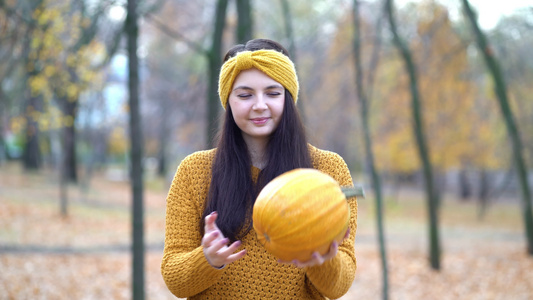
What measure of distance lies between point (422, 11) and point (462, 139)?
7351mm

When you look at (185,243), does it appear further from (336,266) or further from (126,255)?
(126,255)

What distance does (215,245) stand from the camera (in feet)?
5.80

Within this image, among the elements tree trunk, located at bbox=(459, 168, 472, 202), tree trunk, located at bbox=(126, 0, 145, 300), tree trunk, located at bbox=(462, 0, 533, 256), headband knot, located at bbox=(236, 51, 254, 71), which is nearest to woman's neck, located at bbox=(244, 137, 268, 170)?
headband knot, located at bbox=(236, 51, 254, 71)

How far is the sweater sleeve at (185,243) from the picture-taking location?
75.5 inches

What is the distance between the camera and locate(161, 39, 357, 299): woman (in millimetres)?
2055

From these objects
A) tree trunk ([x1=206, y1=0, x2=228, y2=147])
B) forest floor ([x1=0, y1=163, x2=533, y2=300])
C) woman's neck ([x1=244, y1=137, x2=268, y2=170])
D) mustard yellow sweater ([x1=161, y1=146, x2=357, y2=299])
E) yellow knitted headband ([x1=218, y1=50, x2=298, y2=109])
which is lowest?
forest floor ([x1=0, y1=163, x2=533, y2=300])

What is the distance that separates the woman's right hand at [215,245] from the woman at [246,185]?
0.60 feet

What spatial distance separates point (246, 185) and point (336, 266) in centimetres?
52

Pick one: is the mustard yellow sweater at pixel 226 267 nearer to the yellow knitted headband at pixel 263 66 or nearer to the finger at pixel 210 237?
the finger at pixel 210 237

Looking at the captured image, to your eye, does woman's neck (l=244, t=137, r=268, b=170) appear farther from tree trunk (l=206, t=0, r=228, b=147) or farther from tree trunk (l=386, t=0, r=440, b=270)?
tree trunk (l=386, t=0, r=440, b=270)

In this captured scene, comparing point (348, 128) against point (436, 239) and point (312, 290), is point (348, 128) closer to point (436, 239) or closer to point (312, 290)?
point (436, 239)

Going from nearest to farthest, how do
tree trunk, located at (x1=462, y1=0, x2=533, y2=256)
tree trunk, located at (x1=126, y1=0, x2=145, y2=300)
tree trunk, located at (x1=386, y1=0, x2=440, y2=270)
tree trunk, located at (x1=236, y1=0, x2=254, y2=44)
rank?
tree trunk, located at (x1=126, y1=0, x2=145, y2=300)
tree trunk, located at (x1=236, y1=0, x2=254, y2=44)
tree trunk, located at (x1=462, y1=0, x2=533, y2=256)
tree trunk, located at (x1=386, y1=0, x2=440, y2=270)

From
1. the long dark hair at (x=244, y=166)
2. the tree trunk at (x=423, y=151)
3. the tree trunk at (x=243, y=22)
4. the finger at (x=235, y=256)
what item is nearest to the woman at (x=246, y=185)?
the long dark hair at (x=244, y=166)

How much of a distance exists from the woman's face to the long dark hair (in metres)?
0.06
